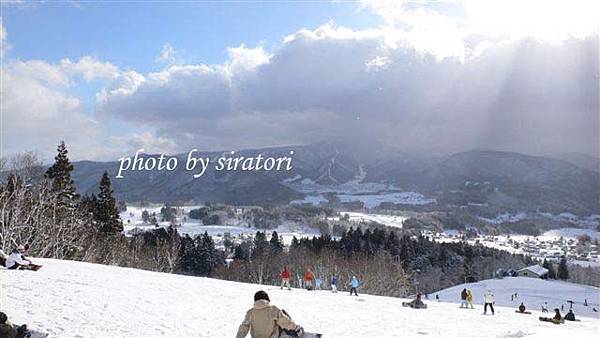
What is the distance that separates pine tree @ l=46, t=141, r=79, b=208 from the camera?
54.8 meters

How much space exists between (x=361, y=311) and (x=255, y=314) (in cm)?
1857

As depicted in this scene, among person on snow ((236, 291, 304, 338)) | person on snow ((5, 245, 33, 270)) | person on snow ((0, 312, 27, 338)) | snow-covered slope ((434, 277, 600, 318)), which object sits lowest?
snow-covered slope ((434, 277, 600, 318))

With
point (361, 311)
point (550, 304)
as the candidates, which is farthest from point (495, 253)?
point (361, 311)

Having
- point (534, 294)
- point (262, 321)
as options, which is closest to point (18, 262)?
point (262, 321)

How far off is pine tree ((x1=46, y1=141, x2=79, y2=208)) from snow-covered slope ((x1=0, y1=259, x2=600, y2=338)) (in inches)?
1111

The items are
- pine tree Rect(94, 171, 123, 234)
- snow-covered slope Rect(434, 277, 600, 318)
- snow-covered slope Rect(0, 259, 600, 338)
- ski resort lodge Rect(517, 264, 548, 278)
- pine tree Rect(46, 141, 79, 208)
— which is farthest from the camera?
ski resort lodge Rect(517, 264, 548, 278)

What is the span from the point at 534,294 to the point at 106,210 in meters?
68.9

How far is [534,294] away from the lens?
85.9m

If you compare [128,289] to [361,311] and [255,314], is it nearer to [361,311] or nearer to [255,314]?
[361,311]

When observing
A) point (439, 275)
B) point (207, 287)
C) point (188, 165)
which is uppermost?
point (188, 165)

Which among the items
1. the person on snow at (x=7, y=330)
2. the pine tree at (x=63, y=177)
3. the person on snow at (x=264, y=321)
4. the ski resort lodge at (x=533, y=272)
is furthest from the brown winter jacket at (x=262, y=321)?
the ski resort lodge at (x=533, y=272)

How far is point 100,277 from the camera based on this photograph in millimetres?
25641

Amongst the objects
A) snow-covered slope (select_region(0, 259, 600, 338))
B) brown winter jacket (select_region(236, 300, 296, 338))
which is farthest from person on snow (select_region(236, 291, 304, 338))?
snow-covered slope (select_region(0, 259, 600, 338))

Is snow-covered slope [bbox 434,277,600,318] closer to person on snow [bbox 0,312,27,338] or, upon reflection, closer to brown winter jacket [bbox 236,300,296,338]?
brown winter jacket [bbox 236,300,296,338]
